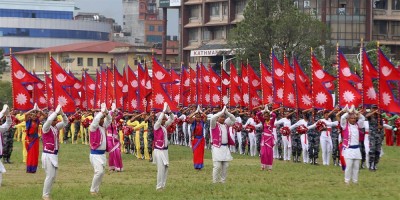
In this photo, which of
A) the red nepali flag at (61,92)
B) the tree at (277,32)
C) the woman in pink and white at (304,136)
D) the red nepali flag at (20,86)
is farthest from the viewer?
the tree at (277,32)

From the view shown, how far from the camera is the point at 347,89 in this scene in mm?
33625

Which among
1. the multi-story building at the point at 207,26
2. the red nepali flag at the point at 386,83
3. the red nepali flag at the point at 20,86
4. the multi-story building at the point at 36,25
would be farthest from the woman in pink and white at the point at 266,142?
the multi-story building at the point at 36,25

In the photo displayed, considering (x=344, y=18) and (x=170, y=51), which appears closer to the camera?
(x=344, y=18)

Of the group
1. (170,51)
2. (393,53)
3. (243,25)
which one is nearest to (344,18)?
(393,53)

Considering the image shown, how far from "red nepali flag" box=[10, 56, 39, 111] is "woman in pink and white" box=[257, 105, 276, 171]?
7.94 meters

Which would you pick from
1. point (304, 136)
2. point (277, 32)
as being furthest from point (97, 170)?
point (277, 32)

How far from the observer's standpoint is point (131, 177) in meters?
32.0

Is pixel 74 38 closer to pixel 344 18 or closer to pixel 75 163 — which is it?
pixel 344 18

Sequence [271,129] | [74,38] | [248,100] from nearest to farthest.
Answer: [271,129] → [248,100] → [74,38]

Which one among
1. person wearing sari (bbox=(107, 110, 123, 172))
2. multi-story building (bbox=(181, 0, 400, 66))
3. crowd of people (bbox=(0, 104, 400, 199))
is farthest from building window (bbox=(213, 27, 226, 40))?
person wearing sari (bbox=(107, 110, 123, 172))

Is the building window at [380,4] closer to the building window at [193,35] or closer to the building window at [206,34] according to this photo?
the building window at [206,34]

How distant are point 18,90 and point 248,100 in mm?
14425

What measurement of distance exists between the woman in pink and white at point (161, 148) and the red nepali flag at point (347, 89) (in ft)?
23.2

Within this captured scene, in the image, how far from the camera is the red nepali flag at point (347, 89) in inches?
1312
